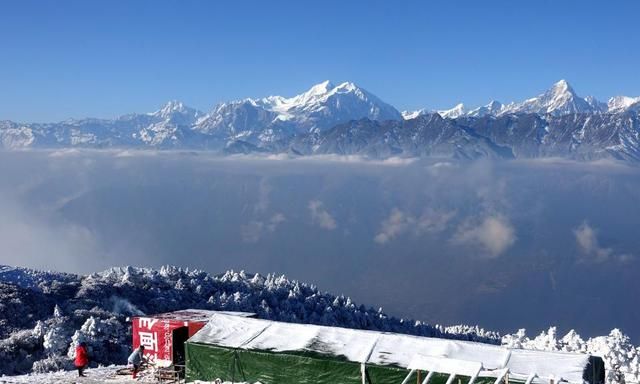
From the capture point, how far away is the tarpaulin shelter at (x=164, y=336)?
115 feet

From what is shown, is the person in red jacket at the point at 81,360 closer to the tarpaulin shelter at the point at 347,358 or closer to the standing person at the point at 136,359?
the standing person at the point at 136,359

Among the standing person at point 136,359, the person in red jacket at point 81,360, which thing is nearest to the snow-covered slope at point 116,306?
the person in red jacket at point 81,360

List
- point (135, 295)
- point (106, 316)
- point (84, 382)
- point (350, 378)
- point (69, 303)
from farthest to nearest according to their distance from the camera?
point (135, 295)
point (69, 303)
point (106, 316)
point (84, 382)
point (350, 378)

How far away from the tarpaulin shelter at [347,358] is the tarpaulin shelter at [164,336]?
189 cm

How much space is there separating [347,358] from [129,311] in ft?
302

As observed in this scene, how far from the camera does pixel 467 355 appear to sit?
91.5ft

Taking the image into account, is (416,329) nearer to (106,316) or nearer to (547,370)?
(106,316)

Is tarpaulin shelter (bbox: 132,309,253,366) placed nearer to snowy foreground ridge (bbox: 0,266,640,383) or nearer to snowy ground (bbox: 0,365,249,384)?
snowy ground (bbox: 0,365,249,384)

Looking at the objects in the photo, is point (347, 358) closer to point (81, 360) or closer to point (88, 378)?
point (88, 378)

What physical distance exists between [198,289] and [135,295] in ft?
53.4

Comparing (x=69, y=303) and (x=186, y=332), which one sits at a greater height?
(x=186, y=332)

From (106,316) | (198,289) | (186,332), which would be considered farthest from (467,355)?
(198,289)

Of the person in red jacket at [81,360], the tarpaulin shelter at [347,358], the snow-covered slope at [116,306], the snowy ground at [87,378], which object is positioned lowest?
the snow-covered slope at [116,306]

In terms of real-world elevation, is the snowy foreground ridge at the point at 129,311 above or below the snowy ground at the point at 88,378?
below
